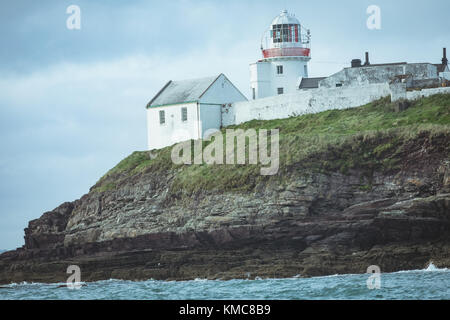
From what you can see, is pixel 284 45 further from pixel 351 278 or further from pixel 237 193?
pixel 351 278

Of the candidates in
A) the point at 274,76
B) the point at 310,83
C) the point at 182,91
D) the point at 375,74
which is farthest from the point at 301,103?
the point at 182,91

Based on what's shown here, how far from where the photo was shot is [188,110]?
47188 mm

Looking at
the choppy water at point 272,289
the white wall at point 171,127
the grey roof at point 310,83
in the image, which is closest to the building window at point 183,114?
the white wall at point 171,127

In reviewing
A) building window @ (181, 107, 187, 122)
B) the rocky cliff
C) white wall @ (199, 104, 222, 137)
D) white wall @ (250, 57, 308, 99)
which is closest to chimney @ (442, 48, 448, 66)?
white wall @ (250, 57, 308, 99)

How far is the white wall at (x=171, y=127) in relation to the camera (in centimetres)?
4688

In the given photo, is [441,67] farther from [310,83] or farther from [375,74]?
[310,83]

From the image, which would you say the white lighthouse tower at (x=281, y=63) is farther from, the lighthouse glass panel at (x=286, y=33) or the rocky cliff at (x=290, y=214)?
the rocky cliff at (x=290, y=214)

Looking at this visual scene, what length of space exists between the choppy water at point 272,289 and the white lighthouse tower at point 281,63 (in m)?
18.1

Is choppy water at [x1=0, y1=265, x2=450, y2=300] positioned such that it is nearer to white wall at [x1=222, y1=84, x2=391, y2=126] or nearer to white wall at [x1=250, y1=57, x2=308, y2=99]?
white wall at [x1=222, y1=84, x2=391, y2=126]

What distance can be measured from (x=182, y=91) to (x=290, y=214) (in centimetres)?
1521

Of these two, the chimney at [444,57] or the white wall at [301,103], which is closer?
the white wall at [301,103]
